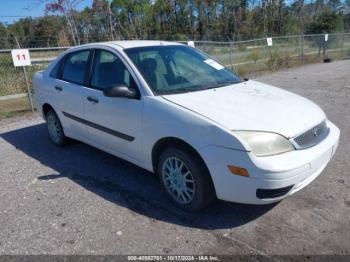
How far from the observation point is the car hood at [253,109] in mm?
3092

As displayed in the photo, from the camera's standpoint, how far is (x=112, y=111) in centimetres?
407

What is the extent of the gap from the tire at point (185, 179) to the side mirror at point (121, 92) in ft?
2.37

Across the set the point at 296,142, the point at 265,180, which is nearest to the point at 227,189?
the point at 265,180

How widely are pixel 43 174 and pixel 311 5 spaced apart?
64003 mm

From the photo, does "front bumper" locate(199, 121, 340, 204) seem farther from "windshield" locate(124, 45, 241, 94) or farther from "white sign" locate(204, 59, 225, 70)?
"white sign" locate(204, 59, 225, 70)

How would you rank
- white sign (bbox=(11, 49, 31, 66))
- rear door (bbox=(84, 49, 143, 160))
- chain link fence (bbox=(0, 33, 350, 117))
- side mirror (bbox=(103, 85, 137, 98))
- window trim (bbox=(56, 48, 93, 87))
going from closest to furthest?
1. side mirror (bbox=(103, 85, 137, 98))
2. rear door (bbox=(84, 49, 143, 160))
3. window trim (bbox=(56, 48, 93, 87))
4. white sign (bbox=(11, 49, 31, 66))
5. chain link fence (bbox=(0, 33, 350, 117))

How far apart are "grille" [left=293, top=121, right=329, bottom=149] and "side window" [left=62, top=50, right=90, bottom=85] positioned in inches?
113

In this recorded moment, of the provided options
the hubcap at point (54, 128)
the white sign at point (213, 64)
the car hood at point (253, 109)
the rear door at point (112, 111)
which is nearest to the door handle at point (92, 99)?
the rear door at point (112, 111)

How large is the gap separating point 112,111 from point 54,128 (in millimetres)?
2019

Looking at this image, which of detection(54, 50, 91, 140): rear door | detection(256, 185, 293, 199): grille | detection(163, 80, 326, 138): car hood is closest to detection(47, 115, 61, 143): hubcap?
detection(54, 50, 91, 140): rear door

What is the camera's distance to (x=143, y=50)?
168 inches

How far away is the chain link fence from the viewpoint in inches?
441

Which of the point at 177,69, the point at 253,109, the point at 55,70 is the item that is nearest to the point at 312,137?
the point at 253,109

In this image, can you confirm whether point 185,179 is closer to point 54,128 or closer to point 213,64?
point 213,64
